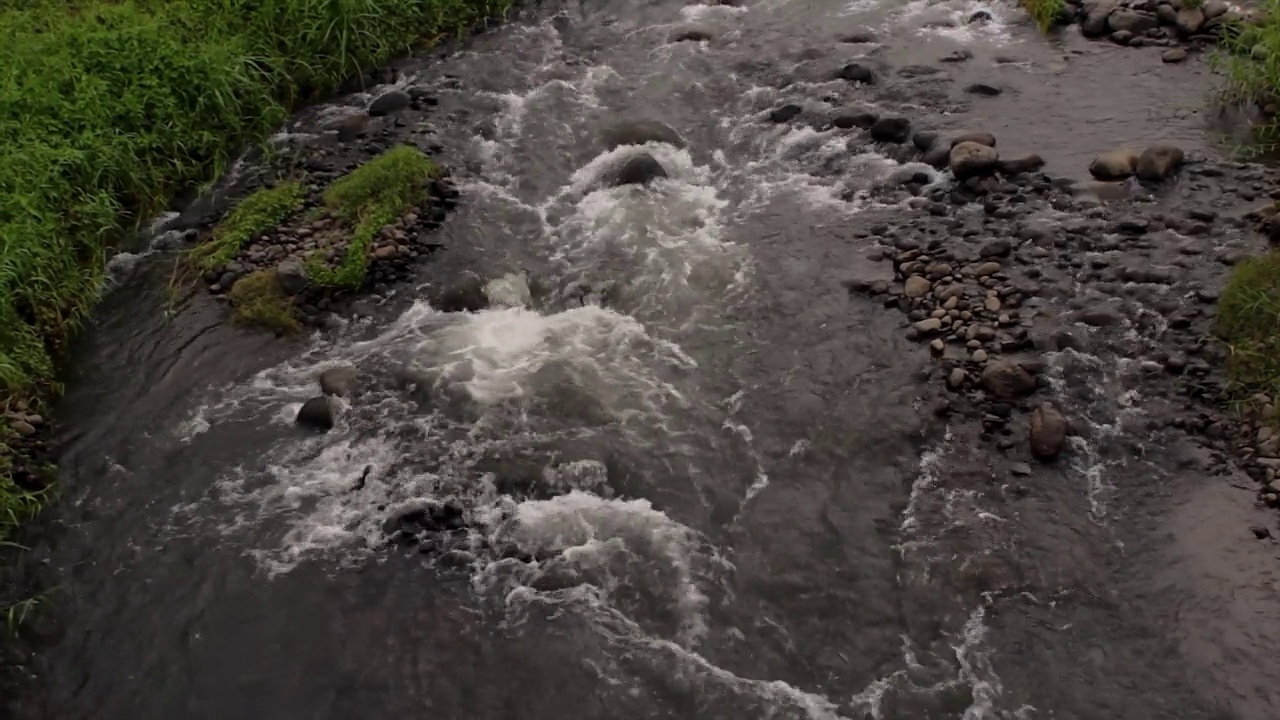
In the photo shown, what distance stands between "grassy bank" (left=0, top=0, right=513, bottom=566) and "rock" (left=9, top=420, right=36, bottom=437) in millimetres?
104

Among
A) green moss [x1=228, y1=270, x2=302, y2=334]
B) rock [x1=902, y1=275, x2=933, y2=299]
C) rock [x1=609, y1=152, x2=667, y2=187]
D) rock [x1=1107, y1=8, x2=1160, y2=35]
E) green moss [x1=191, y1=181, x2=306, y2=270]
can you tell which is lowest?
rock [x1=902, y1=275, x2=933, y2=299]

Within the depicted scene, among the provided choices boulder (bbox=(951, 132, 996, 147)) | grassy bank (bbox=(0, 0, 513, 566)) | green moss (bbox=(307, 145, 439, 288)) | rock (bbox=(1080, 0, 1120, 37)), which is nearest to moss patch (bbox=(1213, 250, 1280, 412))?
boulder (bbox=(951, 132, 996, 147))

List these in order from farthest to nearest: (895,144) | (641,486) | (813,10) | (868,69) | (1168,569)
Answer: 1. (813,10)
2. (868,69)
3. (895,144)
4. (641,486)
5. (1168,569)

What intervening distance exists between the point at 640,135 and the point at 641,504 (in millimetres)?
6504

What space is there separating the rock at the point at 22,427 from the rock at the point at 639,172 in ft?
23.5

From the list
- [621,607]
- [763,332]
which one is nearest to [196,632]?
[621,607]

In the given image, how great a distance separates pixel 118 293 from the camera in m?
12.2

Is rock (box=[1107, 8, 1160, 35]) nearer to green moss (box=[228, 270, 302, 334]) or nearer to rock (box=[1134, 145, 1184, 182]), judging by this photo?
rock (box=[1134, 145, 1184, 182])

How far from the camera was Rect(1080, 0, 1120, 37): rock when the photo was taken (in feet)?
49.0

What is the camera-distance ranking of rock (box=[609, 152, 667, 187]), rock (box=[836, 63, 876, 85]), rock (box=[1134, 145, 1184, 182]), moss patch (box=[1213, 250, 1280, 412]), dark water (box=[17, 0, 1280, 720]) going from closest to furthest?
dark water (box=[17, 0, 1280, 720])
moss patch (box=[1213, 250, 1280, 412])
rock (box=[1134, 145, 1184, 182])
rock (box=[609, 152, 667, 187])
rock (box=[836, 63, 876, 85])

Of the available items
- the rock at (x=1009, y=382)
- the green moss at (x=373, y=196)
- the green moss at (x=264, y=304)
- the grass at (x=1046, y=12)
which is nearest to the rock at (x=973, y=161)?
the rock at (x=1009, y=382)

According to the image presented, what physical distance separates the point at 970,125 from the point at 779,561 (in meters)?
7.55

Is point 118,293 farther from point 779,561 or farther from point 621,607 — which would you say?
point 779,561

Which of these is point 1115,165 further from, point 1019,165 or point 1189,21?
point 1189,21
